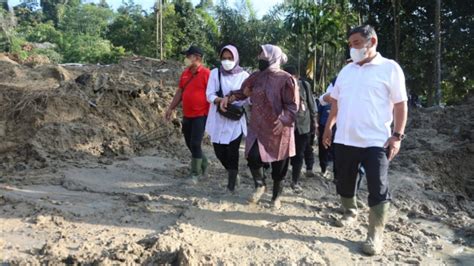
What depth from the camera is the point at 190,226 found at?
4273 mm

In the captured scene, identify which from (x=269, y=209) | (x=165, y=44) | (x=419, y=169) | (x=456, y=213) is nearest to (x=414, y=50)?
(x=165, y=44)

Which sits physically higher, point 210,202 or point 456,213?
point 210,202

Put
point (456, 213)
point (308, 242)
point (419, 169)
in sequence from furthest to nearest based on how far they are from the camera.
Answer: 1. point (419, 169)
2. point (456, 213)
3. point (308, 242)

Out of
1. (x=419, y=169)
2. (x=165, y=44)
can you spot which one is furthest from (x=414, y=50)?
(x=419, y=169)

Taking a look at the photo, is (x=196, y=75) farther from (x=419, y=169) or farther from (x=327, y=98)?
(x=419, y=169)

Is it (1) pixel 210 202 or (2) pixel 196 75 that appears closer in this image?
(1) pixel 210 202

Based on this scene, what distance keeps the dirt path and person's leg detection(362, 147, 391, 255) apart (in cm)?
12

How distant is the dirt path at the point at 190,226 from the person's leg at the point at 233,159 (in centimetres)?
18

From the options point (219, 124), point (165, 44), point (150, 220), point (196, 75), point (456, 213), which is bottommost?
point (456, 213)

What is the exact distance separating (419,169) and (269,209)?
4.40 m

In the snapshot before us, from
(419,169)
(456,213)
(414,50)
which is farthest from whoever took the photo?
(414,50)

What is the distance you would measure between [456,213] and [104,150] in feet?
17.1

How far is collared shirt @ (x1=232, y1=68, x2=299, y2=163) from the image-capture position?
4719 mm

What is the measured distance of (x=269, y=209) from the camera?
500 cm
